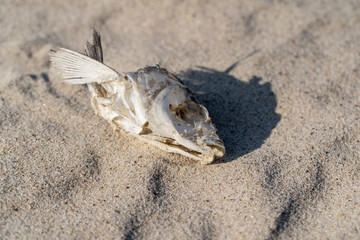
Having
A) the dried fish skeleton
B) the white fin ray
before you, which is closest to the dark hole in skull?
the dried fish skeleton

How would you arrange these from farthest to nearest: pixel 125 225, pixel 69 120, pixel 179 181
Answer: pixel 69 120, pixel 179 181, pixel 125 225

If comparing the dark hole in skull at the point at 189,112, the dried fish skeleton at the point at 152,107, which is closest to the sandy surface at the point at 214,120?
the dried fish skeleton at the point at 152,107

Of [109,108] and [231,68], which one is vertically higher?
[109,108]

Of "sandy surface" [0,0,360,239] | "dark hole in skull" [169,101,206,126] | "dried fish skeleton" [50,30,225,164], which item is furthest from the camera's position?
"dark hole in skull" [169,101,206,126]

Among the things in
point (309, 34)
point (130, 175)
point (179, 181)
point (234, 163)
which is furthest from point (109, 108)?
point (309, 34)

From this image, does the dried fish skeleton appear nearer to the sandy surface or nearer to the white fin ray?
the white fin ray

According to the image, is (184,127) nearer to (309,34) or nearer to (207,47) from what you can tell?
(207,47)
